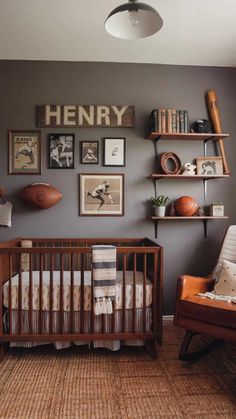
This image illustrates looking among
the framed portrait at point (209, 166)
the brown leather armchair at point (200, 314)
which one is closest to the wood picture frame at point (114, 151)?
the framed portrait at point (209, 166)

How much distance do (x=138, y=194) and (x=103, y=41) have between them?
54.8 inches

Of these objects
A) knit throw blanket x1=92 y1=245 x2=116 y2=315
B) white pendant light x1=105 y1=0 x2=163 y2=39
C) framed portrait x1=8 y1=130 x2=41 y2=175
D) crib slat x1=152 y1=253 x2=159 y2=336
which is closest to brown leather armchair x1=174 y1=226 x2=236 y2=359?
crib slat x1=152 y1=253 x2=159 y2=336

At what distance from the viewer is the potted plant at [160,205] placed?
9.53 feet

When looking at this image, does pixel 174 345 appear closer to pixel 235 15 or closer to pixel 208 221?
pixel 208 221

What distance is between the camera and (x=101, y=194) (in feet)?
9.84

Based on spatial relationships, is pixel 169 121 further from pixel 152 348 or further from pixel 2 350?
pixel 2 350

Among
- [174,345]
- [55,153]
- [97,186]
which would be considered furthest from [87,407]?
[55,153]

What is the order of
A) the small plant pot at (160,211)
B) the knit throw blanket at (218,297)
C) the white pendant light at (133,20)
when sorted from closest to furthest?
the white pendant light at (133,20), the knit throw blanket at (218,297), the small plant pot at (160,211)

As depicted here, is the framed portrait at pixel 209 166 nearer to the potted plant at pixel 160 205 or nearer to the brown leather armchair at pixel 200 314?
the potted plant at pixel 160 205

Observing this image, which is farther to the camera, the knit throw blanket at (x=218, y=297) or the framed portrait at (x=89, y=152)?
the framed portrait at (x=89, y=152)

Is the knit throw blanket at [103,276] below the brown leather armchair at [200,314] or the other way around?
the other way around

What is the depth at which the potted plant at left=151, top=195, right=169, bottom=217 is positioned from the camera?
291 cm

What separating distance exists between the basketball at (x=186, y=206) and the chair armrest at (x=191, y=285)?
0.67m

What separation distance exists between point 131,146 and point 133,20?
4.58ft
